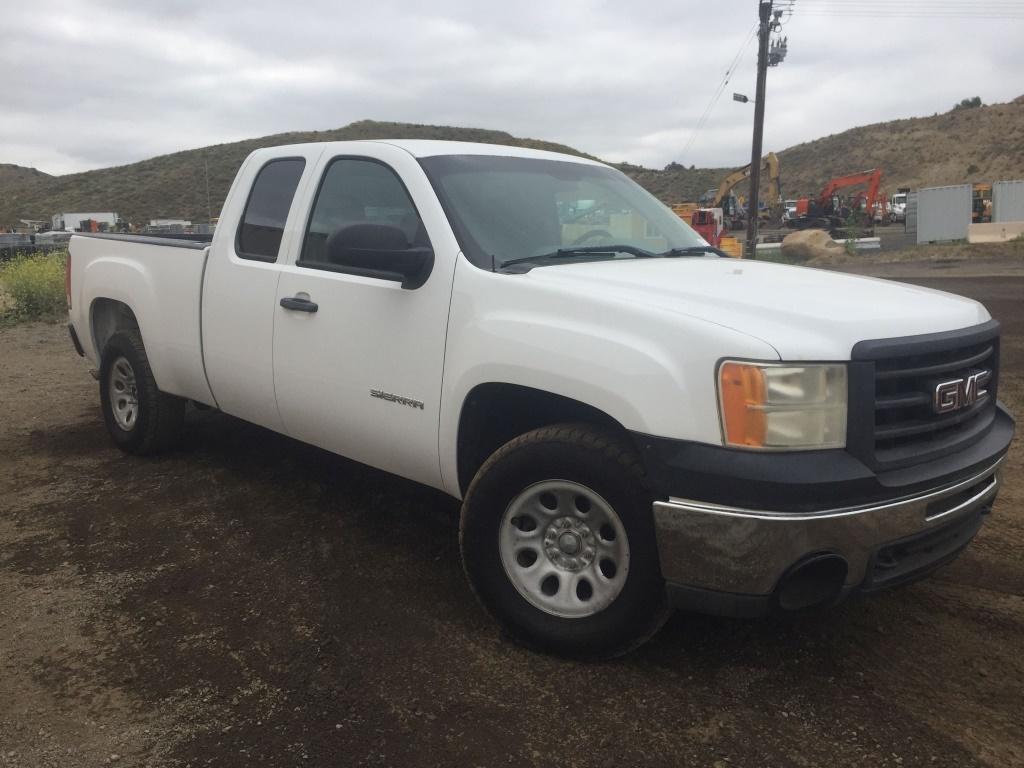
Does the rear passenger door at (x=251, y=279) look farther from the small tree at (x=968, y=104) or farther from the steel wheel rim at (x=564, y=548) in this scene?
the small tree at (x=968, y=104)

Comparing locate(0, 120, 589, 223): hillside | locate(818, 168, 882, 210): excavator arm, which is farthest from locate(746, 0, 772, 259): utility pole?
locate(0, 120, 589, 223): hillside

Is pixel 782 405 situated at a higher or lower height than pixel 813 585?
higher

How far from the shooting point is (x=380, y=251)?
343 centimetres

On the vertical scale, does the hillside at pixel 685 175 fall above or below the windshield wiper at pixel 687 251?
above

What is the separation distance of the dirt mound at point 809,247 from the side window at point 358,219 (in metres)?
→ 24.7

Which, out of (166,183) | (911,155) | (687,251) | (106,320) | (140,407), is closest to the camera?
(687,251)

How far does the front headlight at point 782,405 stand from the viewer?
2.63 m

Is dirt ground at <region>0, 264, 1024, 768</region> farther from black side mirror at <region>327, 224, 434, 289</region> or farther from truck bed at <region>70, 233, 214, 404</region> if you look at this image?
black side mirror at <region>327, 224, 434, 289</region>

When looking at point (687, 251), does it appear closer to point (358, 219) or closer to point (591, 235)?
point (591, 235)

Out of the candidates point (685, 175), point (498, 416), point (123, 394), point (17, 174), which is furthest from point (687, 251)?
point (17, 174)

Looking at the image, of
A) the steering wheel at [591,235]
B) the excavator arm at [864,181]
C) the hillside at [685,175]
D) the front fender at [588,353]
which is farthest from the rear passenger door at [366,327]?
the hillside at [685,175]

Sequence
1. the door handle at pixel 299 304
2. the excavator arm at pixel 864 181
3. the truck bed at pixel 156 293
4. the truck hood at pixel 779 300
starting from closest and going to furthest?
the truck hood at pixel 779 300 < the door handle at pixel 299 304 < the truck bed at pixel 156 293 < the excavator arm at pixel 864 181

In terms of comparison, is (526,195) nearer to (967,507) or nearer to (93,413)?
(967,507)

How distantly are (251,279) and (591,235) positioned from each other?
176 centimetres
